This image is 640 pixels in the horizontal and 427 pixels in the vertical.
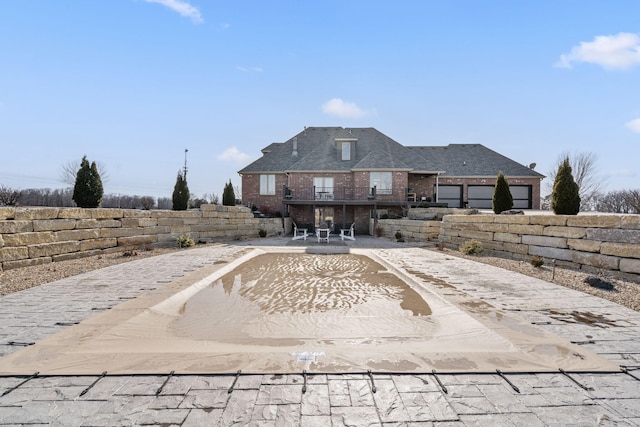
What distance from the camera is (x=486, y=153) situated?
2442cm

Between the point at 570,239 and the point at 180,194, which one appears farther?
the point at 180,194

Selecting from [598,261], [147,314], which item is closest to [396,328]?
[147,314]

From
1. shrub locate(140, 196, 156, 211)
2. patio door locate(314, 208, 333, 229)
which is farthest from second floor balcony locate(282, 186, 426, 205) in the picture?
shrub locate(140, 196, 156, 211)

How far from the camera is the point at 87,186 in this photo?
401 inches

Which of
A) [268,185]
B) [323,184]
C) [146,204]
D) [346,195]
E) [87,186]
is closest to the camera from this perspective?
[87,186]

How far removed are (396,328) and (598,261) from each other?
533 centimetres

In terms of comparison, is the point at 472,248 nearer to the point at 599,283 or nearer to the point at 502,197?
the point at 502,197

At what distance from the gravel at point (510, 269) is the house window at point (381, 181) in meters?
12.6

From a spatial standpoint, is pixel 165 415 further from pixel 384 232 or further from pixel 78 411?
pixel 384 232

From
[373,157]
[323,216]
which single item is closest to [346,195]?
[323,216]

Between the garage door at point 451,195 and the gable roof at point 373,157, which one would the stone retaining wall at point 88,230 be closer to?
the gable roof at point 373,157

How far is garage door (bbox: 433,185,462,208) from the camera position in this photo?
23000 millimetres

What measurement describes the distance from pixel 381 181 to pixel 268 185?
8.32m

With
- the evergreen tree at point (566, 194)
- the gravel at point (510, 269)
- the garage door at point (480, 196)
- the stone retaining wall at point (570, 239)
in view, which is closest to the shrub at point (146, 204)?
the gravel at point (510, 269)
